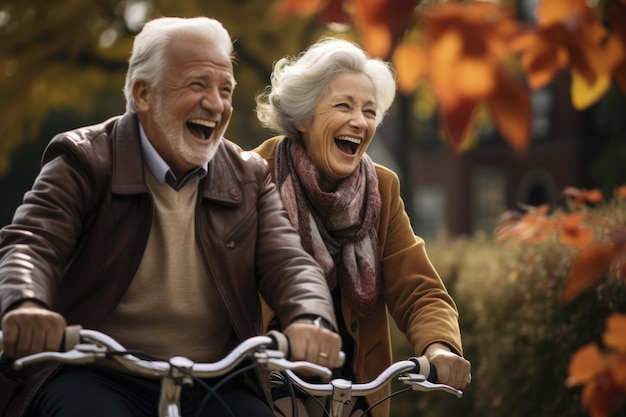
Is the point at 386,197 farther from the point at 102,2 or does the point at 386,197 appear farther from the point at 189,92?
the point at 102,2

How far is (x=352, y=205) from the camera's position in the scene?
4090 millimetres

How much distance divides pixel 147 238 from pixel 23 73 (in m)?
11.4

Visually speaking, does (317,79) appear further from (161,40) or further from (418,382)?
(418,382)

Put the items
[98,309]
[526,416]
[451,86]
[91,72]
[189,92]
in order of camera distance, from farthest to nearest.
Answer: [91,72] → [526,416] → [189,92] → [98,309] → [451,86]

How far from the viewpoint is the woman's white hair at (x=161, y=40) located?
3.44m

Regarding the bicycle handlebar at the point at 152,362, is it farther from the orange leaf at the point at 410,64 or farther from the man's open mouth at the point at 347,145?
the man's open mouth at the point at 347,145

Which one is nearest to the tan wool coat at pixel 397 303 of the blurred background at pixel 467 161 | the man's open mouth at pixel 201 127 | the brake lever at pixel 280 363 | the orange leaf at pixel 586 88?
the blurred background at pixel 467 161

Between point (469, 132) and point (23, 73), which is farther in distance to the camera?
point (23, 73)

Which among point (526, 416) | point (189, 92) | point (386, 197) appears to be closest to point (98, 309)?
point (189, 92)

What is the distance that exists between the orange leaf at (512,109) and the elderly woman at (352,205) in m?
1.87

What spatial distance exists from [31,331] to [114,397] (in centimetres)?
41

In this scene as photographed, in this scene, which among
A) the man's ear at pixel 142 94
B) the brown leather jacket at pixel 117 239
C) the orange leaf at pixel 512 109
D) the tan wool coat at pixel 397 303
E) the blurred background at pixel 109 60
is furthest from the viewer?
the blurred background at pixel 109 60

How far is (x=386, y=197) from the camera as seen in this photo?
14.0 feet

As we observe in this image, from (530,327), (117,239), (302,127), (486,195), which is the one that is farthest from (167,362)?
(486,195)
